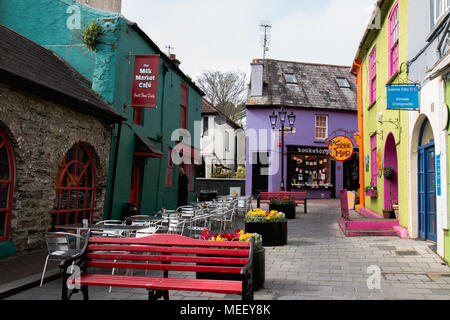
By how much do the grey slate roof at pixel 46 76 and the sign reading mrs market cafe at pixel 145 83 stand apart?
34.3 inches

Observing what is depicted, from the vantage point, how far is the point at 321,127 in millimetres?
26625

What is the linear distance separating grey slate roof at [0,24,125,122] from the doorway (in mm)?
7596

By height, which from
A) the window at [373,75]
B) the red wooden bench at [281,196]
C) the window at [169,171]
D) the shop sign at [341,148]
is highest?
the window at [373,75]

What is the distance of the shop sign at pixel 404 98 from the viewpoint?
801 centimetres

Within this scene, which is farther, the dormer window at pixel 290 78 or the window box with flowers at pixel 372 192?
the dormer window at pixel 290 78

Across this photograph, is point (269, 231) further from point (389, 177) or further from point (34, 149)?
point (34, 149)

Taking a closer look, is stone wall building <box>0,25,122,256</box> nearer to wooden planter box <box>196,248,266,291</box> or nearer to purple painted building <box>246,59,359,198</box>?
wooden planter box <box>196,248,266,291</box>

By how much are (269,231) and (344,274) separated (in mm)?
2818

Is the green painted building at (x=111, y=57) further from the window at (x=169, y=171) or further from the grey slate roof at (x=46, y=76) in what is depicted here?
the window at (x=169, y=171)

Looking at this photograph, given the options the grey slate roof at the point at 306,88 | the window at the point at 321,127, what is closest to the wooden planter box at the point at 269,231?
the grey slate roof at the point at 306,88

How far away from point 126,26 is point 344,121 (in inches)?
752

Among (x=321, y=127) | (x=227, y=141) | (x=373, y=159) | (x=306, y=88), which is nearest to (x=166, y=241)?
(x=373, y=159)

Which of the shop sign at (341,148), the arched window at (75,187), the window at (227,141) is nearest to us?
the arched window at (75,187)

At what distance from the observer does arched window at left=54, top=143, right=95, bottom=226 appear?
29.1ft
